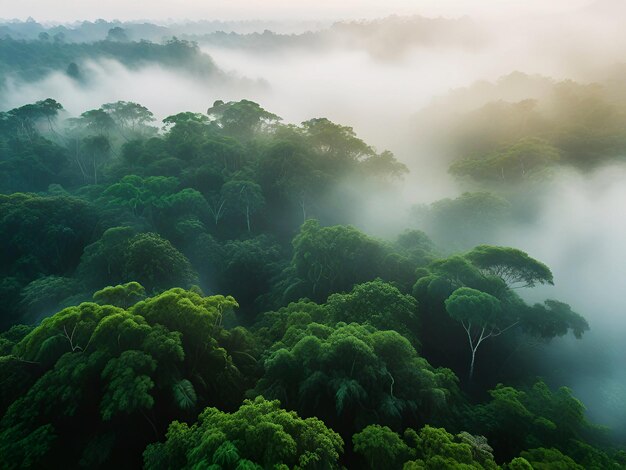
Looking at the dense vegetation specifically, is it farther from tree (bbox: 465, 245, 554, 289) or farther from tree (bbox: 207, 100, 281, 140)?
tree (bbox: 207, 100, 281, 140)

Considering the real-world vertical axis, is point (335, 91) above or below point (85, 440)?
above

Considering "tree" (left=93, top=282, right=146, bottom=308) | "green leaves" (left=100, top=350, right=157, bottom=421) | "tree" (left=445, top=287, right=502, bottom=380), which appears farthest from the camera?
"tree" (left=445, top=287, right=502, bottom=380)

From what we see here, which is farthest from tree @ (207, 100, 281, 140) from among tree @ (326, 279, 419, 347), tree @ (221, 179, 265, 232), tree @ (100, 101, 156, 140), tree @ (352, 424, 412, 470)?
tree @ (352, 424, 412, 470)

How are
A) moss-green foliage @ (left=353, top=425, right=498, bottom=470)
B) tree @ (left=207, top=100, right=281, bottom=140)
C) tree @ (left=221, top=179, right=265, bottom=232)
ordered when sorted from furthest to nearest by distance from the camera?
tree @ (left=207, top=100, right=281, bottom=140), tree @ (left=221, top=179, right=265, bottom=232), moss-green foliage @ (left=353, top=425, right=498, bottom=470)

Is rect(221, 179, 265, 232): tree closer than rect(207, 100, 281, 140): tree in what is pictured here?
Yes

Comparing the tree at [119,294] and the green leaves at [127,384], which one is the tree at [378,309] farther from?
the green leaves at [127,384]

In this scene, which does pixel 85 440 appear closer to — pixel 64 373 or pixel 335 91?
pixel 64 373

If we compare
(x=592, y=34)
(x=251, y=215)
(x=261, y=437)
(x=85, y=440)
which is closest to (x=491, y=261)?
(x=261, y=437)
